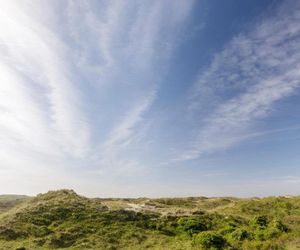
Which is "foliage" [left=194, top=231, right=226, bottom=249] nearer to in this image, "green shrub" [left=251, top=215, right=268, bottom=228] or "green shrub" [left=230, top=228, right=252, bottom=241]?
"green shrub" [left=230, top=228, right=252, bottom=241]

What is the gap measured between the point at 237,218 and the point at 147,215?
11.5 metres

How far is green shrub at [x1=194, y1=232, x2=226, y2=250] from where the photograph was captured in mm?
25097

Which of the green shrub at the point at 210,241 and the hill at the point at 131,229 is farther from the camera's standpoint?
the hill at the point at 131,229

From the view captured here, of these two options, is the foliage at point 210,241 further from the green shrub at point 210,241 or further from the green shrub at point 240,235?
the green shrub at point 240,235

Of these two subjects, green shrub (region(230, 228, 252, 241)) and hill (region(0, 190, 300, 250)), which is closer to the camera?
hill (region(0, 190, 300, 250))

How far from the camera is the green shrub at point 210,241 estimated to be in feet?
82.3

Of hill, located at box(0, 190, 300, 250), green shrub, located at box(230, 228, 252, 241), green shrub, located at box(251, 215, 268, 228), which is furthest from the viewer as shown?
green shrub, located at box(251, 215, 268, 228)

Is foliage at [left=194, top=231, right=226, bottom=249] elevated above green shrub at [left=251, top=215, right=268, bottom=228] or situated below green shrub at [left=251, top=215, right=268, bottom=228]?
below

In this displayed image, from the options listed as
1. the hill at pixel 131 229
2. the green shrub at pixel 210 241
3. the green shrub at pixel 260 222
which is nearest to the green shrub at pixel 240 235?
the hill at pixel 131 229

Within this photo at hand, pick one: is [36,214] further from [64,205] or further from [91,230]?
[91,230]

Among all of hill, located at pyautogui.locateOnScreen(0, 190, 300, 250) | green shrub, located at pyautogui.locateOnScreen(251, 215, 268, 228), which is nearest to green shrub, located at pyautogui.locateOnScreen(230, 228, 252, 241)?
hill, located at pyautogui.locateOnScreen(0, 190, 300, 250)

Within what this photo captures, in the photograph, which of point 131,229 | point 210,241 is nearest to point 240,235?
point 210,241

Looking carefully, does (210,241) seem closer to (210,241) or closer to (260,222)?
(210,241)

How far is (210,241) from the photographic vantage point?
25562 mm
